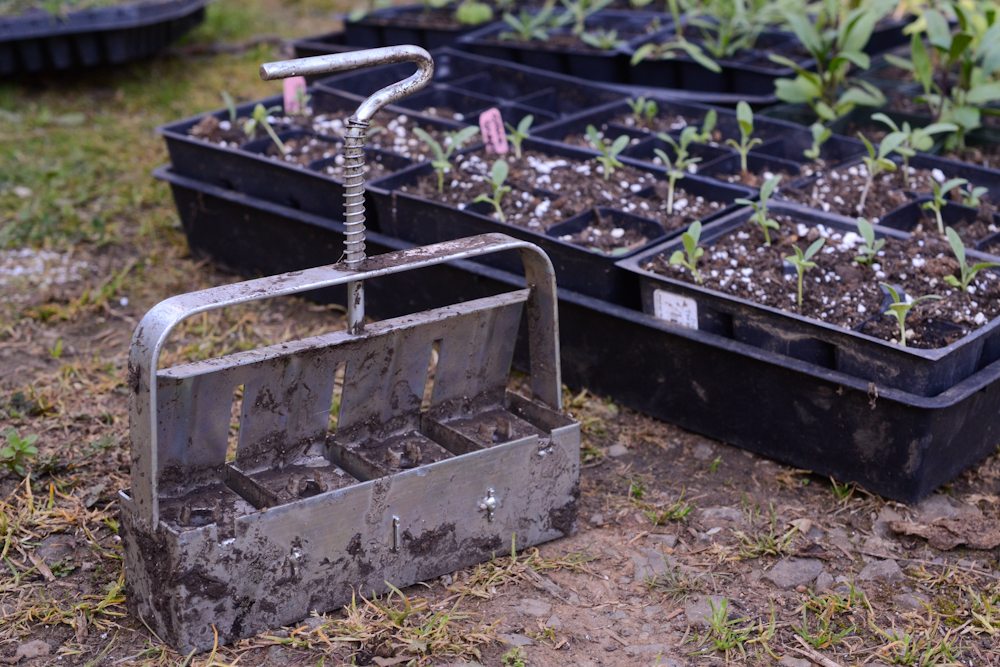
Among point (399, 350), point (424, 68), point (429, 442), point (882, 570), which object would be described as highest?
point (424, 68)

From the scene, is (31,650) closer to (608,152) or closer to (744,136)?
(608,152)

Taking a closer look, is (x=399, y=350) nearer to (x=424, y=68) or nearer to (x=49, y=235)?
(x=424, y=68)

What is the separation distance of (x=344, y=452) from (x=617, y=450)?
29.5 inches

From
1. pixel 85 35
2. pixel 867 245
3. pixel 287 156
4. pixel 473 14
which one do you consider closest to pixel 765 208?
pixel 867 245

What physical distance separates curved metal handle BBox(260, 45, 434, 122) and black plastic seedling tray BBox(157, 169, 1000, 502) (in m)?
0.91

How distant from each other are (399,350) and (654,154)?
1599 millimetres

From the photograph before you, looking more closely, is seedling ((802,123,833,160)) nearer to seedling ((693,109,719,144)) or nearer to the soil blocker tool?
seedling ((693,109,719,144))

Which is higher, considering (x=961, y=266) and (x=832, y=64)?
(x=832, y=64)

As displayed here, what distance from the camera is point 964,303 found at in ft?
8.62

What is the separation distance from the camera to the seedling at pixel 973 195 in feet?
10.0

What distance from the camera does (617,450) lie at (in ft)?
8.94

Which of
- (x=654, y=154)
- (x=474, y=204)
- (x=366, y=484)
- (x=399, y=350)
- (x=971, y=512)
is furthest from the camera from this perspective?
(x=654, y=154)

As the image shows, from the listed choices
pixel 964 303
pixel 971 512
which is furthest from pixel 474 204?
pixel 971 512

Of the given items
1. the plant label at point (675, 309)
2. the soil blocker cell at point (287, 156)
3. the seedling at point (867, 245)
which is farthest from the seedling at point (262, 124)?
the seedling at point (867, 245)
